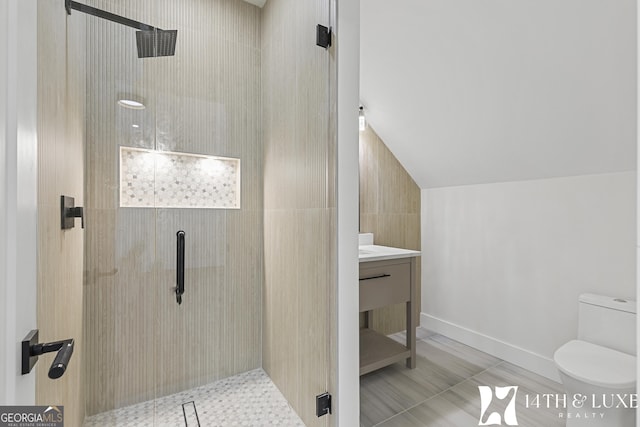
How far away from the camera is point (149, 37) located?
65.9 inches

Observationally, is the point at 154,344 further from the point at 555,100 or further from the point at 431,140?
the point at 555,100

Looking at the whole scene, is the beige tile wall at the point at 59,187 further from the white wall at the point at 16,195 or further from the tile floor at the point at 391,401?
the tile floor at the point at 391,401

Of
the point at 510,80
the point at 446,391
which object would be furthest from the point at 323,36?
the point at 446,391

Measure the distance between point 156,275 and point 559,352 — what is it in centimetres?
236

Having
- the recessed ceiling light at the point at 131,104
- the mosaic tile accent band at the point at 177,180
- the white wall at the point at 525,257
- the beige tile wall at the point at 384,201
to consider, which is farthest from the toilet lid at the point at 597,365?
the recessed ceiling light at the point at 131,104

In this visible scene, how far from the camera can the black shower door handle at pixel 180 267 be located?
1736 millimetres

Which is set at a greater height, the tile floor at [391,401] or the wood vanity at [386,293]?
the wood vanity at [386,293]

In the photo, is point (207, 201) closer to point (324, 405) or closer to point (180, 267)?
point (180, 267)

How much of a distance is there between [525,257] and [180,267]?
249 cm

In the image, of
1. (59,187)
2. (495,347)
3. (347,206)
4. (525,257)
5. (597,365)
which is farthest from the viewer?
(495,347)

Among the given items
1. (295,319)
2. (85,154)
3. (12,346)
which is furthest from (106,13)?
(295,319)

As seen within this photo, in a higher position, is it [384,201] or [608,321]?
[384,201]

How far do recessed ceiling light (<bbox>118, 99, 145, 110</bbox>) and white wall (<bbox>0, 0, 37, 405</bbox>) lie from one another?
1.00 meters

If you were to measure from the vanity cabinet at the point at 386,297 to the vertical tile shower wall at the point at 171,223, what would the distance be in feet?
2.45
